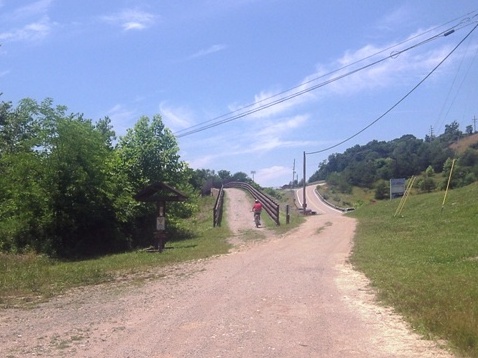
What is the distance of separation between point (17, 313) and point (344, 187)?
89.2 meters

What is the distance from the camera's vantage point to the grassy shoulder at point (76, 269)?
13977 mm

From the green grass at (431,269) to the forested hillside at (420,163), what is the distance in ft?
103

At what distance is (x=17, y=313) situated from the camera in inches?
435

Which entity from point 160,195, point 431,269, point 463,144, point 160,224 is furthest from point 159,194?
point 463,144

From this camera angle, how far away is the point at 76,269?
1795 cm

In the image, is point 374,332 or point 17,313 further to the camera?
point 17,313

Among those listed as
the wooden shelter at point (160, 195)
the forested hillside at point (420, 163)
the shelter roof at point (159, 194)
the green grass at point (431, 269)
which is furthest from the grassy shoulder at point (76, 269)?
the forested hillside at point (420, 163)

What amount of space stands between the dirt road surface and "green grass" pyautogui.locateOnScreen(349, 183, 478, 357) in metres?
0.39

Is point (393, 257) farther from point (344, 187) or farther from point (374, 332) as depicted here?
point (344, 187)

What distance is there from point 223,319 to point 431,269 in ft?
22.2

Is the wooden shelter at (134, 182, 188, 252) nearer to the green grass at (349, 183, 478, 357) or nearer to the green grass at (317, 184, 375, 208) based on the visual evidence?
the green grass at (349, 183, 478, 357)

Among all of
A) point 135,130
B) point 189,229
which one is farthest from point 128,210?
point 135,130

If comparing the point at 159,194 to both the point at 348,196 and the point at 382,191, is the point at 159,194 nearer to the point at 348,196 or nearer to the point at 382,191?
the point at 382,191

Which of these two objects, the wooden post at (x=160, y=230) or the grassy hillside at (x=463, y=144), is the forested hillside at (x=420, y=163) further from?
the wooden post at (x=160, y=230)
